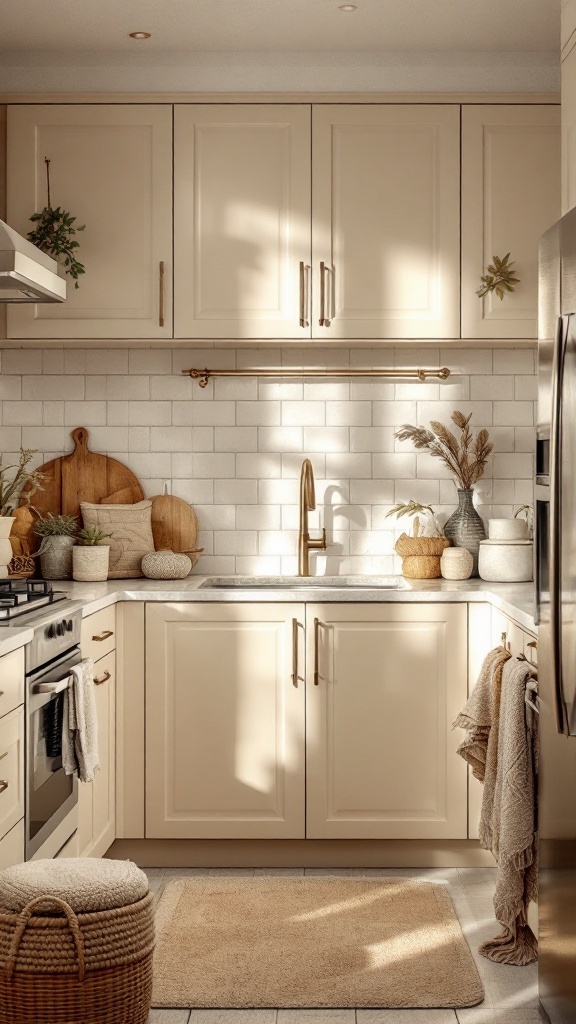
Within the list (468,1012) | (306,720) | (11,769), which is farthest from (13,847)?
(306,720)

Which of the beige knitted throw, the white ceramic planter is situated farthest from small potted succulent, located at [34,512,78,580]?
the beige knitted throw

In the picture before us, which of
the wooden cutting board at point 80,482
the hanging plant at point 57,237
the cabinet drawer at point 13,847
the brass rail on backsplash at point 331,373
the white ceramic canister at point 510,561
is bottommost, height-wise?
the cabinet drawer at point 13,847

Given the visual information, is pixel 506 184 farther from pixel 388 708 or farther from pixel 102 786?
pixel 102 786

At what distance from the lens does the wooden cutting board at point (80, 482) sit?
13.8ft

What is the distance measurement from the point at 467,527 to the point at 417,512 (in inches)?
8.0

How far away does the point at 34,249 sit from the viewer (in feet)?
10.5

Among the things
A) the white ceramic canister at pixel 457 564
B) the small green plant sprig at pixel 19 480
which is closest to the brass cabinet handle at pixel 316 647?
the white ceramic canister at pixel 457 564

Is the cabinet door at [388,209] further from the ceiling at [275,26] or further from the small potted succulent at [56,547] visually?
the small potted succulent at [56,547]

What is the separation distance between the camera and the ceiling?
3535 millimetres

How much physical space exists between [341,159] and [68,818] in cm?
239

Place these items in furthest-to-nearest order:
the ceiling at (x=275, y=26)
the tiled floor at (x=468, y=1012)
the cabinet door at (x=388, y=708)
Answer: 1. the cabinet door at (x=388, y=708)
2. the ceiling at (x=275, y=26)
3. the tiled floor at (x=468, y=1012)

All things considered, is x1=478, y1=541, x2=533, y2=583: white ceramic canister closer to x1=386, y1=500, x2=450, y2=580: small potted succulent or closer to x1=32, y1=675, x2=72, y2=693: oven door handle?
x1=386, y1=500, x2=450, y2=580: small potted succulent

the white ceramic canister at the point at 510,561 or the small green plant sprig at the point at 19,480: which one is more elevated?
the small green plant sprig at the point at 19,480

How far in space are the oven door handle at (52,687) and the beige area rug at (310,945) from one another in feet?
2.55
